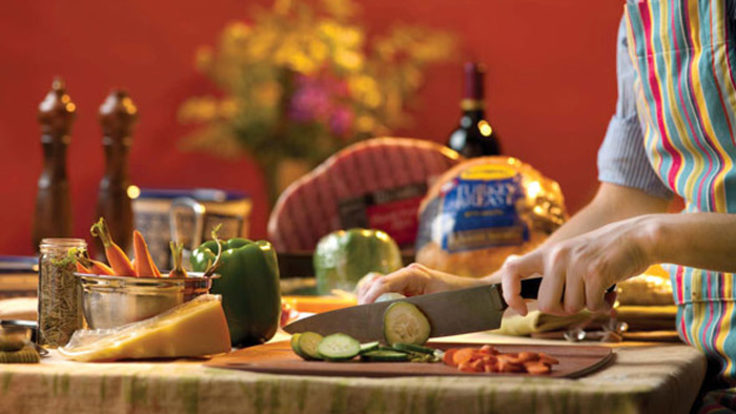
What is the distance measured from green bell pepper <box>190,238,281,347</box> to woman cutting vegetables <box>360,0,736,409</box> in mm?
117

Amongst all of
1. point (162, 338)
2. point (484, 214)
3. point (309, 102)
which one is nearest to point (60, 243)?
point (162, 338)

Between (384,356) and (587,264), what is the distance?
0.69ft

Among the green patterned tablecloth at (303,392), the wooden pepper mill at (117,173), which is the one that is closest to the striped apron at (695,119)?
the green patterned tablecloth at (303,392)

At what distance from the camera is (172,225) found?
72.1 inches

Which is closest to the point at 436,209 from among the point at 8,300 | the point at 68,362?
the point at 8,300

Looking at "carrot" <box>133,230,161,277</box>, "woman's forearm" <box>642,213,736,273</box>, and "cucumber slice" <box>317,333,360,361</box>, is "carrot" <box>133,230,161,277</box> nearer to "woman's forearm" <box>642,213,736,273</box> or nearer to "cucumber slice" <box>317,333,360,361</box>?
"cucumber slice" <box>317,333,360,361</box>

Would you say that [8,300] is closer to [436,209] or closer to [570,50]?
[436,209]

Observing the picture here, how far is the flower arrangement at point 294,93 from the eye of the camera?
3.68 m

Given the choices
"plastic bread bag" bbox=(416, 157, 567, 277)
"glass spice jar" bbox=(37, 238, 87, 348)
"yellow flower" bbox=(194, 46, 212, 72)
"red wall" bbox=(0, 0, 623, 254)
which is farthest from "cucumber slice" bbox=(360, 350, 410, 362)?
"red wall" bbox=(0, 0, 623, 254)

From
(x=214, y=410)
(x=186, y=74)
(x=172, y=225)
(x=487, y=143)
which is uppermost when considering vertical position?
(x=186, y=74)

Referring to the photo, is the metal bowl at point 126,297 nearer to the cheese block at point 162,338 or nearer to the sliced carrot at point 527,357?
the cheese block at point 162,338

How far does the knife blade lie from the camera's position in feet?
3.78

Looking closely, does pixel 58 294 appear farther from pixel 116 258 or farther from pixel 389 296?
pixel 389 296

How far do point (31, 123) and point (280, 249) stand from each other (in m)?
2.22
